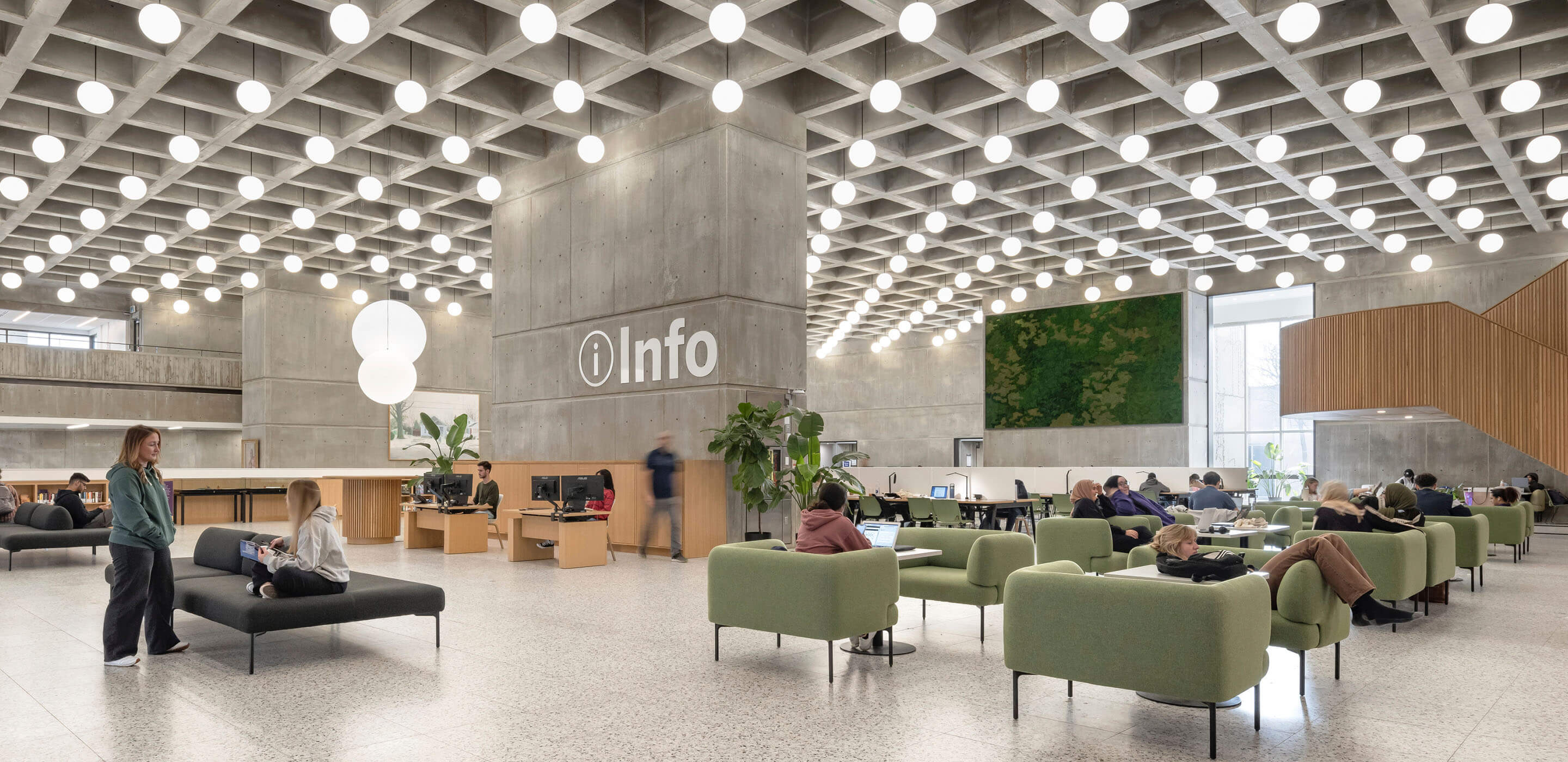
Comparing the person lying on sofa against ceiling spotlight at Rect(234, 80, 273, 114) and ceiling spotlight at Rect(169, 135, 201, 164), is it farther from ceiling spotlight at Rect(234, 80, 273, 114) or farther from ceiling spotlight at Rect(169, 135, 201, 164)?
ceiling spotlight at Rect(169, 135, 201, 164)

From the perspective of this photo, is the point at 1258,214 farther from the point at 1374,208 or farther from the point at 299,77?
the point at 299,77

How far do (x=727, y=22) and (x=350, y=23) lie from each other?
9.70 ft

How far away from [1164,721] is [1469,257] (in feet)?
59.7

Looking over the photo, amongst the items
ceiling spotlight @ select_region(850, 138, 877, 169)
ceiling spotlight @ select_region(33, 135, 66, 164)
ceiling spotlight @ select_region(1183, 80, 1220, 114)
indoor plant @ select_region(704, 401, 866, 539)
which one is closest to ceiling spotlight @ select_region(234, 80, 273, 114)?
ceiling spotlight @ select_region(33, 135, 66, 164)

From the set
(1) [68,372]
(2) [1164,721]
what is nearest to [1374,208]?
(2) [1164,721]

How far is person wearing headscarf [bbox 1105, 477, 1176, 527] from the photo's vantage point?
31.0ft

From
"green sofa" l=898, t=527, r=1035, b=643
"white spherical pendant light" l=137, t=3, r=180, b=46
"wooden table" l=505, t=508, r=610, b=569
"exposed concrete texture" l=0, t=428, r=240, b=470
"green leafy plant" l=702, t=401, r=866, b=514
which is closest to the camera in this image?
"green sofa" l=898, t=527, r=1035, b=643

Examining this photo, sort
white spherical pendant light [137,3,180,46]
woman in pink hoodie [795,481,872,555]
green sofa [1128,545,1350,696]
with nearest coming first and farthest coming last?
1. green sofa [1128,545,1350,696]
2. woman in pink hoodie [795,481,872,555]
3. white spherical pendant light [137,3,180,46]

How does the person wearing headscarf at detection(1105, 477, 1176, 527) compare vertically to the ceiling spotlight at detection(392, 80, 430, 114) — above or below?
below

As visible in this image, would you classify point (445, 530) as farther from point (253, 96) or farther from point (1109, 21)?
point (1109, 21)

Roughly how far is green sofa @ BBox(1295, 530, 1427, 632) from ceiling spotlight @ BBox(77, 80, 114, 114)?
10671 millimetres

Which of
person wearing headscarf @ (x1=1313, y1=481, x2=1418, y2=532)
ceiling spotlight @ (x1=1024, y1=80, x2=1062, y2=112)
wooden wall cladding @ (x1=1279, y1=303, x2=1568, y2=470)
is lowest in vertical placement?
person wearing headscarf @ (x1=1313, y1=481, x2=1418, y2=532)

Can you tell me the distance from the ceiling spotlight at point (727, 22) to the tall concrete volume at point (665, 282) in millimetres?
3818

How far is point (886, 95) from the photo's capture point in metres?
8.95
